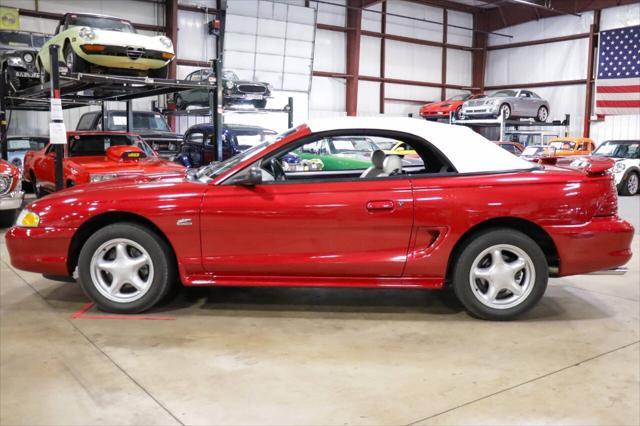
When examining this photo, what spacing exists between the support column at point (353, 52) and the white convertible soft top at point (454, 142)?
20119mm

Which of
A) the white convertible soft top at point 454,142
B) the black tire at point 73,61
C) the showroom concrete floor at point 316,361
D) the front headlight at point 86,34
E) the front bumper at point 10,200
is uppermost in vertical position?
the front headlight at point 86,34

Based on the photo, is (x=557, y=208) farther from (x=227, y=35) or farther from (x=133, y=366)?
(x=227, y=35)

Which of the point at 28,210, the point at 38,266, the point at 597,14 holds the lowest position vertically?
the point at 38,266

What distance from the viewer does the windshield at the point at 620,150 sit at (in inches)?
585

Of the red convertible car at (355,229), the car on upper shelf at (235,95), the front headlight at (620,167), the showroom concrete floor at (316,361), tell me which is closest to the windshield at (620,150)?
the front headlight at (620,167)

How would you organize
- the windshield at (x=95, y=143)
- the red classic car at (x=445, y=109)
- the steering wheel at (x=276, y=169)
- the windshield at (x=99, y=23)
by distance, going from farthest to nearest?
the red classic car at (x=445, y=109)
the windshield at (x=95, y=143)
the windshield at (x=99, y=23)
the steering wheel at (x=276, y=169)

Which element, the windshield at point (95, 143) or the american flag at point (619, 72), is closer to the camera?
the windshield at point (95, 143)

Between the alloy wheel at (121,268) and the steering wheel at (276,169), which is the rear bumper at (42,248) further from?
the steering wheel at (276,169)

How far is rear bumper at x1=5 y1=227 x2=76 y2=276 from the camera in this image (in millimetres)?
4098

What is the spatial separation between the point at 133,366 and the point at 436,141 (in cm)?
250

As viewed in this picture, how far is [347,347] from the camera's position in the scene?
11.7 feet

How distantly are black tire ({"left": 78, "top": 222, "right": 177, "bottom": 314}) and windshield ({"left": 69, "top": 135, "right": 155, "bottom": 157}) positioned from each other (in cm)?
549

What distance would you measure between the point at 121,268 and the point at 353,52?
21.4 m

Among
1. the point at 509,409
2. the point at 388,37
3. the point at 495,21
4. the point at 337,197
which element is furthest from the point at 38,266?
the point at 495,21
